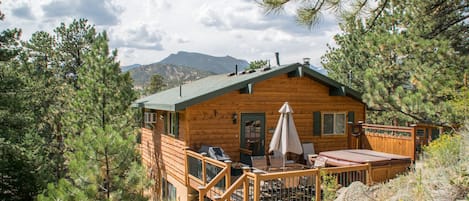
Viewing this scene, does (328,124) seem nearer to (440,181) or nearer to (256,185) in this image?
(256,185)

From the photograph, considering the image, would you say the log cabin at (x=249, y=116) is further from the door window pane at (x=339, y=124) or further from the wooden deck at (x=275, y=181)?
the wooden deck at (x=275, y=181)

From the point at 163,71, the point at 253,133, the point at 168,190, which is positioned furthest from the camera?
the point at 163,71

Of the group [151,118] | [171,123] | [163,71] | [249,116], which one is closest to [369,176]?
[249,116]

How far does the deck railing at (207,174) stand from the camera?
25.5 ft

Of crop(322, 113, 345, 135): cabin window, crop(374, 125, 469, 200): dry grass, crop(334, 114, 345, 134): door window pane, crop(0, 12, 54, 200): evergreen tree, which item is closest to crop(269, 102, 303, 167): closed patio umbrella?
crop(374, 125, 469, 200): dry grass

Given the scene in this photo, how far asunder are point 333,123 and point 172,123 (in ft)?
17.1

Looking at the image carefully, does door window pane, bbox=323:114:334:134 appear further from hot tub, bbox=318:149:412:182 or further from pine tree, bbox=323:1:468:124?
hot tub, bbox=318:149:412:182

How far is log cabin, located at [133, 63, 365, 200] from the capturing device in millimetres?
10312

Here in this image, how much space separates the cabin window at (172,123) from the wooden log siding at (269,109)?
2.85ft

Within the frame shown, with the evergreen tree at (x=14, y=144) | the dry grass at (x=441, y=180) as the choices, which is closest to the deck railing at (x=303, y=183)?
the dry grass at (x=441, y=180)

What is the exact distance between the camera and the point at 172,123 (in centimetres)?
1141

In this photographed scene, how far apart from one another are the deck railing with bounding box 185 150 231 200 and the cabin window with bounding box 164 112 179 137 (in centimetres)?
130

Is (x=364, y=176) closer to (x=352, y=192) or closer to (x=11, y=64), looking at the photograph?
(x=352, y=192)

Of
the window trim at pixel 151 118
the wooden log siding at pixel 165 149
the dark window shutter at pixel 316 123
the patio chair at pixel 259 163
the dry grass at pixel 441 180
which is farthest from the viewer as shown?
the window trim at pixel 151 118
